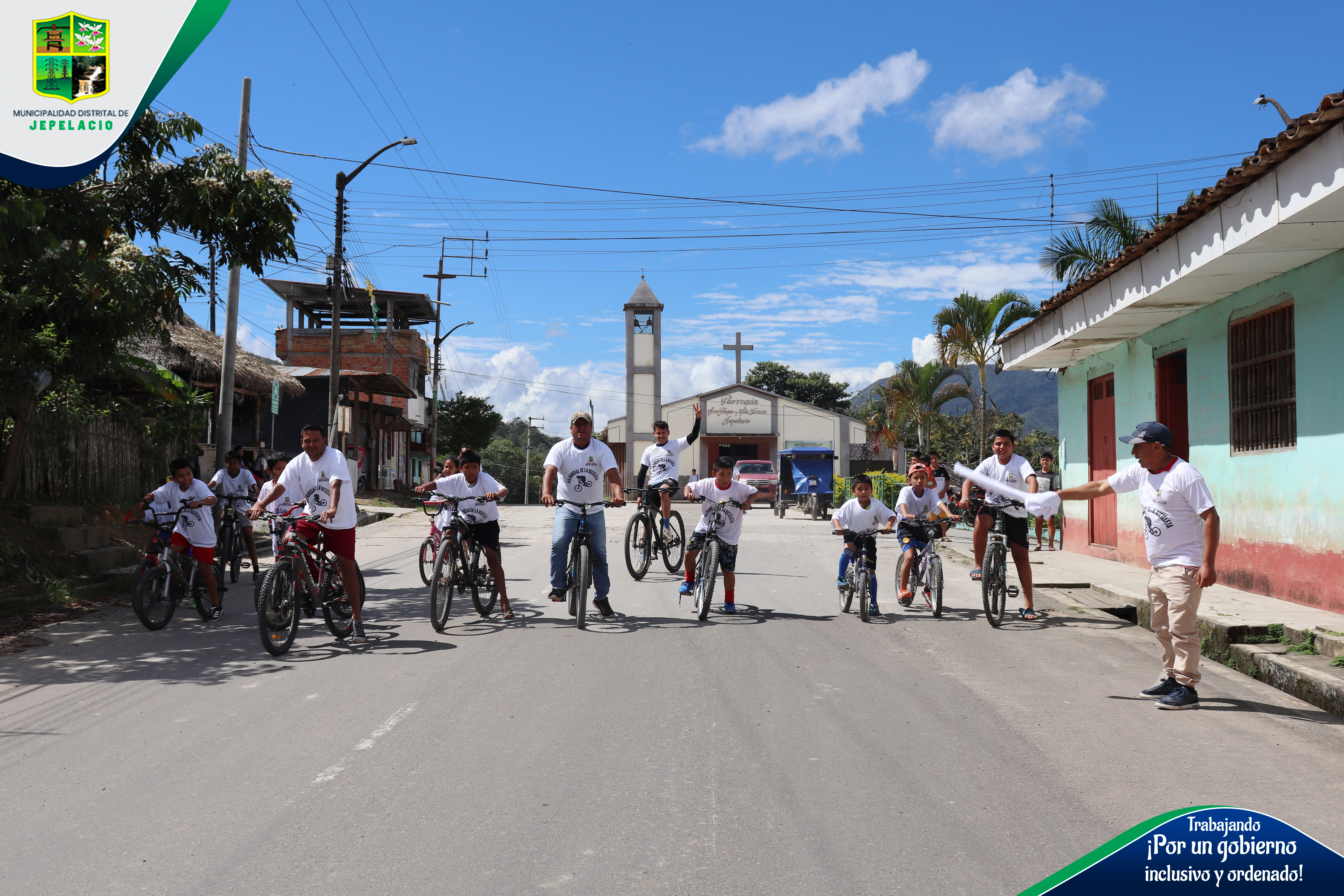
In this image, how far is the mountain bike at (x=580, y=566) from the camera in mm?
8914

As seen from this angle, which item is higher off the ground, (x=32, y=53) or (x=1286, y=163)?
(x=32, y=53)

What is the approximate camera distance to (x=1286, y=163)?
7.71 metres

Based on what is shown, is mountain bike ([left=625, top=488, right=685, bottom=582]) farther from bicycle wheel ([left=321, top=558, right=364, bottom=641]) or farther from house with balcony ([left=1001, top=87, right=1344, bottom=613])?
house with balcony ([left=1001, top=87, right=1344, bottom=613])

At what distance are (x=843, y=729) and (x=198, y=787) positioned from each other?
336 cm

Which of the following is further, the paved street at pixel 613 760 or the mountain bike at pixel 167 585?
the mountain bike at pixel 167 585

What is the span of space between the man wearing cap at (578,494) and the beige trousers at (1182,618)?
15.3ft

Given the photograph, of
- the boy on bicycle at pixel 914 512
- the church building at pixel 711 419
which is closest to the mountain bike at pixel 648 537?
the boy on bicycle at pixel 914 512

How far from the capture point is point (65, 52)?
9.06m

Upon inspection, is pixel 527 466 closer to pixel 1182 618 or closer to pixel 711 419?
pixel 711 419

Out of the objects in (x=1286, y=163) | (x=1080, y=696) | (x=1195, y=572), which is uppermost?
(x=1286, y=163)

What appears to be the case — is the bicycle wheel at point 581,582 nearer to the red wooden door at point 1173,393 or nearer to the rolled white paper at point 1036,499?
the rolled white paper at point 1036,499

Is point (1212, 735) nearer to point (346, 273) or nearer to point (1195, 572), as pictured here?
point (1195, 572)

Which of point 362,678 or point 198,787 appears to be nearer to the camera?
point 198,787

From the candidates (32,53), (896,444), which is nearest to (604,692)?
(32,53)
